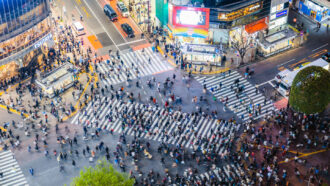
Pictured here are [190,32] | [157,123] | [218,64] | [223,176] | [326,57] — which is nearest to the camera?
[223,176]

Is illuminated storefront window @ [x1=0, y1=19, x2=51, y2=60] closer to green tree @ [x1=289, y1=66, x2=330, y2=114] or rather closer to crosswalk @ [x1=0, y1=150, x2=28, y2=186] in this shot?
crosswalk @ [x1=0, y1=150, x2=28, y2=186]

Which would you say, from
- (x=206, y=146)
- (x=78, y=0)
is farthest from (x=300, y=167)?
(x=78, y=0)

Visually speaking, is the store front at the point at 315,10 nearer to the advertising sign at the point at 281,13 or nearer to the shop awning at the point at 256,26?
the advertising sign at the point at 281,13

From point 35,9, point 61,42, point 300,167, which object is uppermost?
→ point 35,9

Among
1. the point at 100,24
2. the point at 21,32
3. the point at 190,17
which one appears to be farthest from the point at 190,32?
the point at 21,32

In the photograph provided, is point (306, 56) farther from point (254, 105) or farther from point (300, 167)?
point (300, 167)

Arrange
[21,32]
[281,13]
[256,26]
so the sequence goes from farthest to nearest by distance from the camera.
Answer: [281,13], [256,26], [21,32]

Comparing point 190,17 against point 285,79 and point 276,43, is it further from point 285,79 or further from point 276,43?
point 285,79
